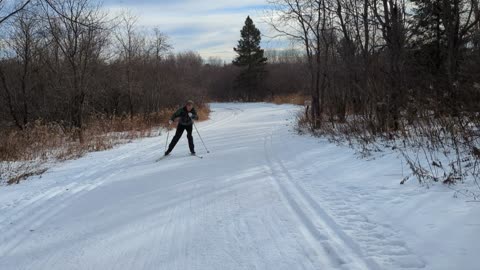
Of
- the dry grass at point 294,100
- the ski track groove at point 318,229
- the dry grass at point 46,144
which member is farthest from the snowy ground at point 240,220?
the dry grass at point 294,100

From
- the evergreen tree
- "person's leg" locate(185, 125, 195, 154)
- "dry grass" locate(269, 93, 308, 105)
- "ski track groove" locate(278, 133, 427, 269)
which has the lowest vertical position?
"ski track groove" locate(278, 133, 427, 269)

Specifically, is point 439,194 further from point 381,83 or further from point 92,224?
point 381,83

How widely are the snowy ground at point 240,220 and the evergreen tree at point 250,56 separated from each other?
59.5m

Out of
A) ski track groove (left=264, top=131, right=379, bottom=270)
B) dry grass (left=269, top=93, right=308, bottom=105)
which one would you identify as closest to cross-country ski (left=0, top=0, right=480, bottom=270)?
ski track groove (left=264, top=131, right=379, bottom=270)

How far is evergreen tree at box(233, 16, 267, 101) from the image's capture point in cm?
6714

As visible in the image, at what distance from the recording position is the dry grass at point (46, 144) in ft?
33.8

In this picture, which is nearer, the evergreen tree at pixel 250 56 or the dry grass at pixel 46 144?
the dry grass at pixel 46 144

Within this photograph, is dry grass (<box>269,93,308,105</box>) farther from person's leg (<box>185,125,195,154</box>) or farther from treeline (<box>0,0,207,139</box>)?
person's leg (<box>185,125,195,154</box>)

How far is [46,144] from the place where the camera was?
13.4 m

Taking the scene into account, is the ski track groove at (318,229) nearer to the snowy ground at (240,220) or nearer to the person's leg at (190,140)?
the snowy ground at (240,220)

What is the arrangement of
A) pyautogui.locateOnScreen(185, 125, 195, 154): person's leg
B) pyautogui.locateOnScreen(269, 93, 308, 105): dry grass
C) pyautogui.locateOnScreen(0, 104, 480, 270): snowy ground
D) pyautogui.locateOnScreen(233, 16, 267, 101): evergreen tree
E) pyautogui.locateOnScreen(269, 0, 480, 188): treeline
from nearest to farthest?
1. pyautogui.locateOnScreen(0, 104, 480, 270): snowy ground
2. pyautogui.locateOnScreen(269, 0, 480, 188): treeline
3. pyautogui.locateOnScreen(185, 125, 195, 154): person's leg
4. pyautogui.locateOnScreen(269, 93, 308, 105): dry grass
5. pyautogui.locateOnScreen(233, 16, 267, 101): evergreen tree

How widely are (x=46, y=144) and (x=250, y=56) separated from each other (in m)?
56.5

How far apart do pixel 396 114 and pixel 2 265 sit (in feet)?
35.5

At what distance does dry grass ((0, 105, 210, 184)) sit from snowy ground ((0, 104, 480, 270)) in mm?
1339
